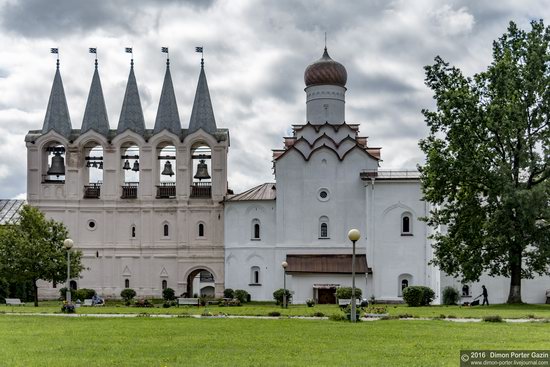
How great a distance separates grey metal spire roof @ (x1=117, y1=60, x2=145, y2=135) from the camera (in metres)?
56.1

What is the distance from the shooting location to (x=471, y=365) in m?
12.0

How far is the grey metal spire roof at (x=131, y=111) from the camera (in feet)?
184

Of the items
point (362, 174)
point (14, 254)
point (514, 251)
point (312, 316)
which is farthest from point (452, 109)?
point (14, 254)

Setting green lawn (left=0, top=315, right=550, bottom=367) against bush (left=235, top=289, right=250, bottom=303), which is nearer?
green lawn (left=0, top=315, right=550, bottom=367)

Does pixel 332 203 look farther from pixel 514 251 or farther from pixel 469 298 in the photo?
pixel 514 251

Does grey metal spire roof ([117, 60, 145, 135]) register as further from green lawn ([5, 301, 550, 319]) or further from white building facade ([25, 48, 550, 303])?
green lawn ([5, 301, 550, 319])

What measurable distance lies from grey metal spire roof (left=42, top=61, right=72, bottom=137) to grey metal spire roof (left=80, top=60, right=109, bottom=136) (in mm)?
1344

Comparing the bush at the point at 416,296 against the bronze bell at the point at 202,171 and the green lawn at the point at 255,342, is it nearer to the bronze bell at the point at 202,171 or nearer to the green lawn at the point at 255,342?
the green lawn at the point at 255,342

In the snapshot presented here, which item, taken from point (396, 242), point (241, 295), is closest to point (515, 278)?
point (396, 242)

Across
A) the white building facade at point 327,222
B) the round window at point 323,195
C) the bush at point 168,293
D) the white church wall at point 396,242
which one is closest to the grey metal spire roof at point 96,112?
the white building facade at point 327,222

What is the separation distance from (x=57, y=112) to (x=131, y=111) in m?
5.75

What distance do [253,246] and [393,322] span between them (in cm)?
3143

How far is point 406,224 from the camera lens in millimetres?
51469

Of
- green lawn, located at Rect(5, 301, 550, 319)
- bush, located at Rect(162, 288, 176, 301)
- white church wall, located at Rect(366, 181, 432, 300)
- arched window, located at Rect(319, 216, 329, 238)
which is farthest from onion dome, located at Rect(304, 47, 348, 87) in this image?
green lawn, located at Rect(5, 301, 550, 319)
